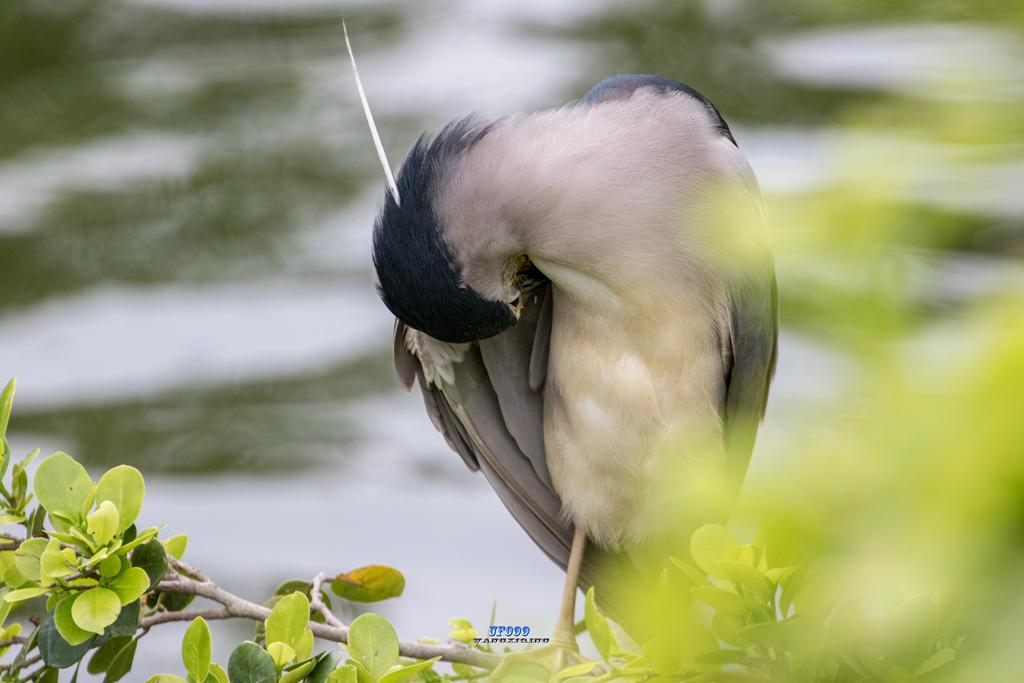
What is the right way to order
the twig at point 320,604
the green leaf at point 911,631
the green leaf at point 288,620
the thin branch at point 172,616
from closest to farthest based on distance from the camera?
the green leaf at point 911,631 → the green leaf at point 288,620 → the thin branch at point 172,616 → the twig at point 320,604

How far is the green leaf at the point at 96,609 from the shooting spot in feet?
3.12

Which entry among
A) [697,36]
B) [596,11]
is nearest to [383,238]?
Result: [697,36]

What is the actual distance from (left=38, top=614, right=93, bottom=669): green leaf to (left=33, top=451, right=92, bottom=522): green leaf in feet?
0.34

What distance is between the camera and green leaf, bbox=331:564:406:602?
4.39 ft

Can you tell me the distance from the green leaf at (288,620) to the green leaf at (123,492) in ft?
0.43

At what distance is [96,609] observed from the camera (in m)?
0.96

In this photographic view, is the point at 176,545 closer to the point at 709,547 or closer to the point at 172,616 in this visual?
the point at 172,616

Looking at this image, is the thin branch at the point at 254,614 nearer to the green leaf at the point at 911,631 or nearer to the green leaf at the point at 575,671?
the green leaf at the point at 575,671

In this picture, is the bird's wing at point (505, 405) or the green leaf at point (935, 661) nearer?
the green leaf at point (935, 661)

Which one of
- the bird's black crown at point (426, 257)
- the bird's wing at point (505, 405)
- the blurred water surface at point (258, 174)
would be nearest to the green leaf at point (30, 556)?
the bird's black crown at point (426, 257)

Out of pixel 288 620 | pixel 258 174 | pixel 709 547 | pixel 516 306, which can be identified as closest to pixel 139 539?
pixel 288 620

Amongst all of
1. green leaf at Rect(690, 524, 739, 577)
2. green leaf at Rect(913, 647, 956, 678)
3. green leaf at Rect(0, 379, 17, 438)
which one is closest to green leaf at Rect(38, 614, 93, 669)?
green leaf at Rect(0, 379, 17, 438)

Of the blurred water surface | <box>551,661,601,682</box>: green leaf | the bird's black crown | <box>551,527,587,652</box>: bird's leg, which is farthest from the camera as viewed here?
the blurred water surface

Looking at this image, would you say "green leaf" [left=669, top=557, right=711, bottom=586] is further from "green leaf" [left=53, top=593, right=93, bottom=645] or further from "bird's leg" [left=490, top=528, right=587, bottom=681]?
"bird's leg" [left=490, top=528, right=587, bottom=681]
